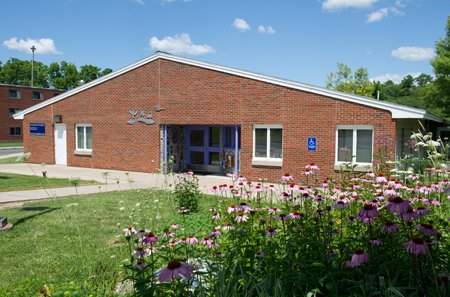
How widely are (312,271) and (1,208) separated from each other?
9372mm

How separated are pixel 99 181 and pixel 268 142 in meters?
6.64

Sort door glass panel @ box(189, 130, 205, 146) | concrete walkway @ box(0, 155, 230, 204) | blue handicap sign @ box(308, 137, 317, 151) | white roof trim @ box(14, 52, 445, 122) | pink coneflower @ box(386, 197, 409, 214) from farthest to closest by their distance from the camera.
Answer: door glass panel @ box(189, 130, 205, 146) < blue handicap sign @ box(308, 137, 317, 151) < white roof trim @ box(14, 52, 445, 122) < concrete walkway @ box(0, 155, 230, 204) < pink coneflower @ box(386, 197, 409, 214)

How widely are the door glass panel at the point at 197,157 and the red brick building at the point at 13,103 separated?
40876 millimetres

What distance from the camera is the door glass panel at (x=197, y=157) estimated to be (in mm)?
19438

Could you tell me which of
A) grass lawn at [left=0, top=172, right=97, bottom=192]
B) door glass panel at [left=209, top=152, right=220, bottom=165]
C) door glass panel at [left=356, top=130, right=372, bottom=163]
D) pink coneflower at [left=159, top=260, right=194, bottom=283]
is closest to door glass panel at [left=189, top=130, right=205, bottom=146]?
door glass panel at [left=209, top=152, right=220, bottom=165]

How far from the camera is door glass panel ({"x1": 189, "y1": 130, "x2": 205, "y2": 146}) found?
19.4 meters

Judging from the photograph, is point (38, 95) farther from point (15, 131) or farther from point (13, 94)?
point (15, 131)

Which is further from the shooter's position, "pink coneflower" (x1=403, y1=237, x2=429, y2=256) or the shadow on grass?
the shadow on grass

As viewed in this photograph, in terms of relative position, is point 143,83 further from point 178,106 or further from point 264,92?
point 264,92

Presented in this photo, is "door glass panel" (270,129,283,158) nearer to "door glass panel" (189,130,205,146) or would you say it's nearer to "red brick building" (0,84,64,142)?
"door glass panel" (189,130,205,146)

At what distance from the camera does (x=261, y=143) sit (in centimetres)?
1602

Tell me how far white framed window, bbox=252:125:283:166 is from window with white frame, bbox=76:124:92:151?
9.46 metres

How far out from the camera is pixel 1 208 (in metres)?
10.2

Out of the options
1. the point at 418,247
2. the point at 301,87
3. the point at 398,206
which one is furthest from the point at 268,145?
the point at 418,247
